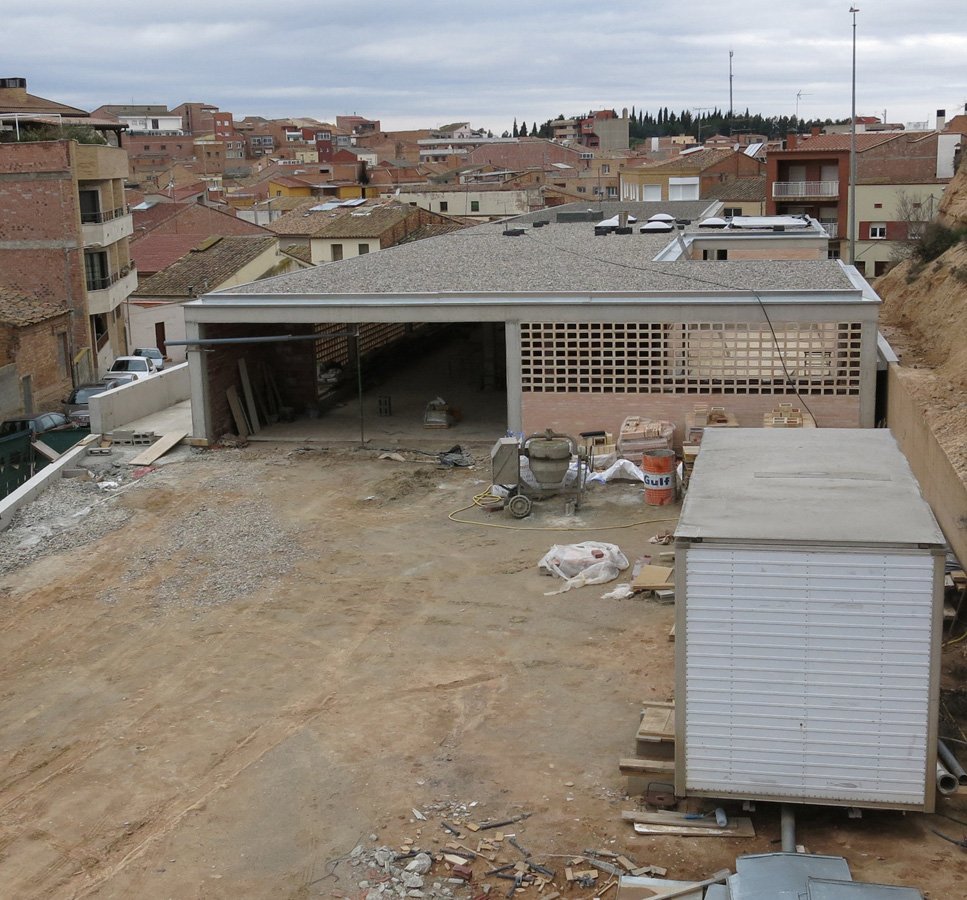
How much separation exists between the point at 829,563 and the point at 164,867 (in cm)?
554

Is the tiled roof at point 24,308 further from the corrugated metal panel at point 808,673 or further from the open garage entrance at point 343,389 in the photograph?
the corrugated metal panel at point 808,673

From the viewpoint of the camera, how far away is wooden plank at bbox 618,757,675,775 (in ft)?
33.0

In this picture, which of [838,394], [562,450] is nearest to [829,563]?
[562,450]

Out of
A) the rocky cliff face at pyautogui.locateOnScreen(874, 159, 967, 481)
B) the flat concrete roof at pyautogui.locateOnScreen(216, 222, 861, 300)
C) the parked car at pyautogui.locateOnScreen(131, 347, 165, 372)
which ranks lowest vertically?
the parked car at pyautogui.locateOnScreen(131, 347, 165, 372)

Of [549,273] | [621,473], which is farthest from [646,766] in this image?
[549,273]

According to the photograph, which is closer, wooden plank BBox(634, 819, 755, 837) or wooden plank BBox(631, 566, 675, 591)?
wooden plank BBox(634, 819, 755, 837)

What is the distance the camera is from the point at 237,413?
81.5 feet

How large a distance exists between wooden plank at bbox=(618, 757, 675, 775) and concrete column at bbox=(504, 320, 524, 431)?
1263cm

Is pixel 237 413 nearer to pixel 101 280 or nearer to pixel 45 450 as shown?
pixel 45 450

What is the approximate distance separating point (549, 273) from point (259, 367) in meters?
6.45

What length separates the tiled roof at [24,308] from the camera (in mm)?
34750

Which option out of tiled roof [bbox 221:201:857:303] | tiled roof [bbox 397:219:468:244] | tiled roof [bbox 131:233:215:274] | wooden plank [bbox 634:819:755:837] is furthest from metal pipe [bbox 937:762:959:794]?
tiled roof [bbox 397:219:468:244]

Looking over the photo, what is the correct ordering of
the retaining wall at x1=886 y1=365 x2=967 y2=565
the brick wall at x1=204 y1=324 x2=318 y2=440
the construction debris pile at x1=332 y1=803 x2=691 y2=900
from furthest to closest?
1. the brick wall at x1=204 y1=324 x2=318 y2=440
2. the retaining wall at x1=886 y1=365 x2=967 y2=565
3. the construction debris pile at x1=332 y1=803 x2=691 y2=900

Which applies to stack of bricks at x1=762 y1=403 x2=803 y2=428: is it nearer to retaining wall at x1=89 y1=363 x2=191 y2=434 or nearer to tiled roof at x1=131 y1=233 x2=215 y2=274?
retaining wall at x1=89 y1=363 x2=191 y2=434
